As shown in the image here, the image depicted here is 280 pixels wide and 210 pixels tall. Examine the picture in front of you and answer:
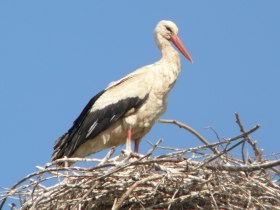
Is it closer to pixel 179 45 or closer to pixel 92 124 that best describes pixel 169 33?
pixel 179 45

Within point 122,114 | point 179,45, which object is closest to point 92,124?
point 122,114

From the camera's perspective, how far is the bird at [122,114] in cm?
1130

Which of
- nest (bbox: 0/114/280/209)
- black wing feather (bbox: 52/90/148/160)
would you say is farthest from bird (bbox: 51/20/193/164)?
nest (bbox: 0/114/280/209)

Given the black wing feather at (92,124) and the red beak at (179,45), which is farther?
the red beak at (179,45)

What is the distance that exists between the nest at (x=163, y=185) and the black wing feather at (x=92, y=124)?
2329 millimetres

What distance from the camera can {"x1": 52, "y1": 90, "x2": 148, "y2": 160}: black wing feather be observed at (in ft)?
37.0

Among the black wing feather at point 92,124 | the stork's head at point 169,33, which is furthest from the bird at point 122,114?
the stork's head at point 169,33

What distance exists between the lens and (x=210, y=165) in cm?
834

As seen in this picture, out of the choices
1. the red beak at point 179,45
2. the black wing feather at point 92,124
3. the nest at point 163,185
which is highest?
the red beak at point 179,45

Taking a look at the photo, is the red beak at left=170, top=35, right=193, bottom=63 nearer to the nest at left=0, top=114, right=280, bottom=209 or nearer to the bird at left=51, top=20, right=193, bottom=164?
the bird at left=51, top=20, right=193, bottom=164

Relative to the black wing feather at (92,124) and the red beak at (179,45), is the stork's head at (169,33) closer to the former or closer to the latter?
the red beak at (179,45)

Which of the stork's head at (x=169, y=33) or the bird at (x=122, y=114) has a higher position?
the stork's head at (x=169, y=33)

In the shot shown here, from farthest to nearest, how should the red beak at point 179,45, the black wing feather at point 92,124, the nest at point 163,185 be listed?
1. the red beak at point 179,45
2. the black wing feather at point 92,124
3. the nest at point 163,185

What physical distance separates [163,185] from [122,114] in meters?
2.83
